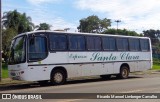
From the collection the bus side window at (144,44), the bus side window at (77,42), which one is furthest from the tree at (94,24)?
the bus side window at (77,42)

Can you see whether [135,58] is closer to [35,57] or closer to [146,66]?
[146,66]

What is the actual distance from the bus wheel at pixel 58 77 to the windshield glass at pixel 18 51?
2.17m

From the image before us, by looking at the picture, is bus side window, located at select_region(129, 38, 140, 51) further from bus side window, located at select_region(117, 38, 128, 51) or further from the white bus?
bus side window, located at select_region(117, 38, 128, 51)

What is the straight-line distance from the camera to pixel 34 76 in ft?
66.7

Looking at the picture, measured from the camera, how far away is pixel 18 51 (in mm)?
20781

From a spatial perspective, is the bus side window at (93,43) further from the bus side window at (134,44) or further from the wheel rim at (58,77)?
the bus side window at (134,44)

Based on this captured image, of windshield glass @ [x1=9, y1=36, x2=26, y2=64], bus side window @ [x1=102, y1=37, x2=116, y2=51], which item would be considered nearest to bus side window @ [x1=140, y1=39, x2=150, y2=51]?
bus side window @ [x1=102, y1=37, x2=116, y2=51]

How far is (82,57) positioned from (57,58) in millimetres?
2192

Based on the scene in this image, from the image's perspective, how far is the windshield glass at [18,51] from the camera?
20.4m

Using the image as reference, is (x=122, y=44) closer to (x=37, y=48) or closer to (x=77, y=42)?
(x=77, y=42)

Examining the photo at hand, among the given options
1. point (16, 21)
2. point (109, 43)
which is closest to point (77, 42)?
point (109, 43)

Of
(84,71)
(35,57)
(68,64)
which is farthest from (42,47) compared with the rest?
(84,71)

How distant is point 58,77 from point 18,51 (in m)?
2.81

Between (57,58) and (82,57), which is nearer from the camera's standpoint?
(57,58)
